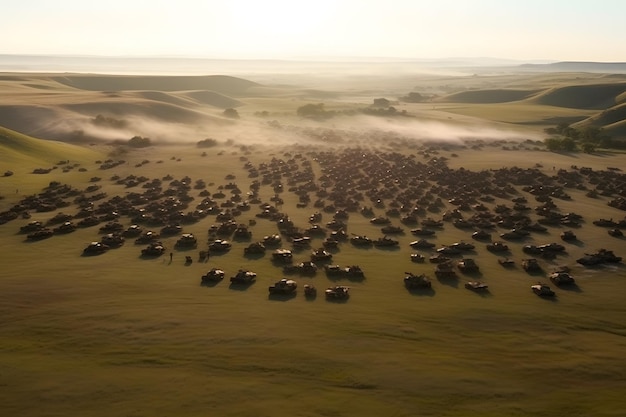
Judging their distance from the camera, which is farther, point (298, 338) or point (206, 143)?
point (206, 143)

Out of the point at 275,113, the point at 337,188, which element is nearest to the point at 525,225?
the point at 337,188

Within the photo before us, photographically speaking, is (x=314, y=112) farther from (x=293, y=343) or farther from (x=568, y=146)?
(x=293, y=343)

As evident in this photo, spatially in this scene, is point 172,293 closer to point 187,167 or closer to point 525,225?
point 525,225

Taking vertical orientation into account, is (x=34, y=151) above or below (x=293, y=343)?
above

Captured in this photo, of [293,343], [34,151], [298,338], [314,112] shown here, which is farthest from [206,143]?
[293,343]

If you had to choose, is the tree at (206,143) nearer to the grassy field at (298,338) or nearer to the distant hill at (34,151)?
the distant hill at (34,151)

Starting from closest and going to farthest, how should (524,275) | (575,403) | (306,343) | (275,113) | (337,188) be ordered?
(575,403)
(306,343)
(524,275)
(337,188)
(275,113)

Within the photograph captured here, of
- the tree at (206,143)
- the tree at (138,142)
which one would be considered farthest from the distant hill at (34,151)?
the tree at (206,143)
